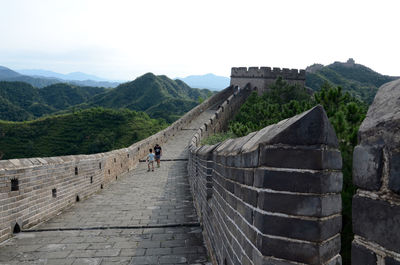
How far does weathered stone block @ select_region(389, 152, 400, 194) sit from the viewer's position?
36.5 inches

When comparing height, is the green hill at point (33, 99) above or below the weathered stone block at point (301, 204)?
above

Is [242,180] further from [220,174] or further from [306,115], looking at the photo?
[220,174]

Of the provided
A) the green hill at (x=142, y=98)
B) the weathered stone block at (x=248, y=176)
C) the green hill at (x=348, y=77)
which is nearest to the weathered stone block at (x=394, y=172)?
Result: the weathered stone block at (x=248, y=176)

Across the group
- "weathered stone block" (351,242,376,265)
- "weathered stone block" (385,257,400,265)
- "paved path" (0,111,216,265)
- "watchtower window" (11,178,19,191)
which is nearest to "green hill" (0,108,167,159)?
"paved path" (0,111,216,265)

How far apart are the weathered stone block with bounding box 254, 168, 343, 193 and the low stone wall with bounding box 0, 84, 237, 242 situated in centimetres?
439

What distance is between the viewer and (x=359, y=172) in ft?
3.56

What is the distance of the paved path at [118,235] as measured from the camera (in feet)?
12.9

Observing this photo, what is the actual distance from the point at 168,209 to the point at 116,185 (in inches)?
154

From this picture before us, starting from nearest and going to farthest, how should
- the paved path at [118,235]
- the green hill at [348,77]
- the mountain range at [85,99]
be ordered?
the paved path at [118,235], the green hill at [348,77], the mountain range at [85,99]

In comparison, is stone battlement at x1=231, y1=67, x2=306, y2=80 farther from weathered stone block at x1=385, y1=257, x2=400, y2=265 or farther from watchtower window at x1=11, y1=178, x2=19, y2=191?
weathered stone block at x1=385, y1=257, x2=400, y2=265

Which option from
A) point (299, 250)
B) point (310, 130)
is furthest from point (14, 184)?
point (310, 130)

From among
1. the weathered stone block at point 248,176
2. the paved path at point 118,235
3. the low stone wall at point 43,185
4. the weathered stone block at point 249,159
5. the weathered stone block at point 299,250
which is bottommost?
the paved path at point 118,235

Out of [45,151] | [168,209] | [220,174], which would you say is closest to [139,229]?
[168,209]

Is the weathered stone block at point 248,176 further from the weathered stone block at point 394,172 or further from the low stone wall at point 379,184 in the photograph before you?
the weathered stone block at point 394,172
